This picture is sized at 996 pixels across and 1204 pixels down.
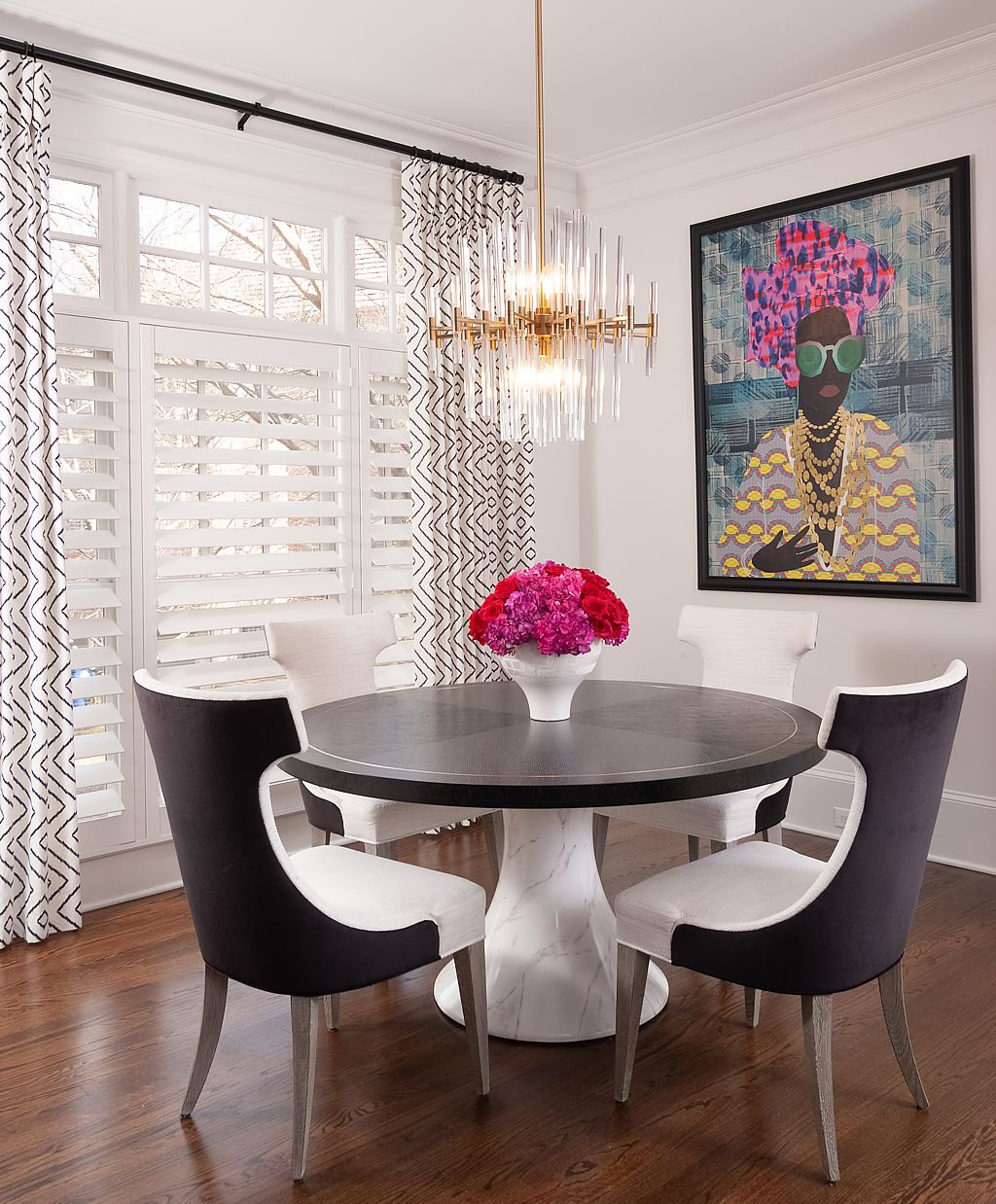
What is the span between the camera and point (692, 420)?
468cm

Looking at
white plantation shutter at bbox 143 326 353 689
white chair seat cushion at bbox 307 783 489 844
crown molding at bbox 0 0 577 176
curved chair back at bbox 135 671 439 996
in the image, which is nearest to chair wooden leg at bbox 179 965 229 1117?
curved chair back at bbox 135 671 439 996

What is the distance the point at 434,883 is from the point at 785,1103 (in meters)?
0.90

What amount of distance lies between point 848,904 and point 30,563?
2.59m

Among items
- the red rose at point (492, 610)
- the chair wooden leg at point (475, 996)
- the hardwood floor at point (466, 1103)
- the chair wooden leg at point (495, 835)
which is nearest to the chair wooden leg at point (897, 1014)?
the hardwood floor at point (466, 1103)

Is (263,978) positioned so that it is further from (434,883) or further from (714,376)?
(714,376)

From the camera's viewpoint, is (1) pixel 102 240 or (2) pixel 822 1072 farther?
(1) pixel 102 240

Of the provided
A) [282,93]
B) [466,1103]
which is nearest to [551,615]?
[466,1103]

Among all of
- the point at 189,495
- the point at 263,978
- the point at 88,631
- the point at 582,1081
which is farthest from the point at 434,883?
the point at 189,495

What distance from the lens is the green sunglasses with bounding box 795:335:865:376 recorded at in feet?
13.4

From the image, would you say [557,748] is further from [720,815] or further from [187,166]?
[187,166]

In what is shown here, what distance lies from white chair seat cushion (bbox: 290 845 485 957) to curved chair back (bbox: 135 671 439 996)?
0.13ft

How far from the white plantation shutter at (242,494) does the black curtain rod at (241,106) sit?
31.4 inches

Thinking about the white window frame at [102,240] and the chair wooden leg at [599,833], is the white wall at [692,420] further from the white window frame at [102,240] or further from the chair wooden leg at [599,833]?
the white window frame at [102,240]

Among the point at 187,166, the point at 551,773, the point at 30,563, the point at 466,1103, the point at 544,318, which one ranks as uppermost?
the point at 187,166
